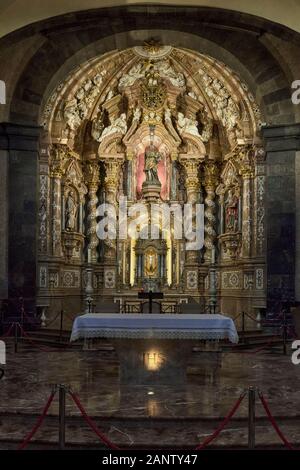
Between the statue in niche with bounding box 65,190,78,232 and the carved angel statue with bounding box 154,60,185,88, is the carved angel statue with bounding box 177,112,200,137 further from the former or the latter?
the statue in niche with bounding box 65,190,78,232

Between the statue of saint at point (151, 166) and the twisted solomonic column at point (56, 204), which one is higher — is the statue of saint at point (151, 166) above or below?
above

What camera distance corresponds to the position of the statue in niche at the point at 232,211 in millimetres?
19562

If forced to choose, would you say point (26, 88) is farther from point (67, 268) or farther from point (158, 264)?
point (158, 264)

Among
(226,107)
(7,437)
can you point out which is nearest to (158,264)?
(226,107)

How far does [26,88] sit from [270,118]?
6.52 meters

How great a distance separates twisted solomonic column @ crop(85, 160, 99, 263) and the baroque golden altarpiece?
4 centimetres

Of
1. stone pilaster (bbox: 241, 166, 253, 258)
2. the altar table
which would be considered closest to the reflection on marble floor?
the altar table

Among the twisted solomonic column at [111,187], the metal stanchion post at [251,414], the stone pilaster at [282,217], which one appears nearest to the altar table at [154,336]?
the metal stanchion post at [251,414]

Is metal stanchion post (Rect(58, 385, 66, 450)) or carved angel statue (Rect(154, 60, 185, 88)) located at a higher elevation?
carved angel statue (Rect(154, 60, 185, 88))

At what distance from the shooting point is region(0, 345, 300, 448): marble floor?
679 cm

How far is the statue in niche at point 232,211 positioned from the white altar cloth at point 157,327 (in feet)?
34.7

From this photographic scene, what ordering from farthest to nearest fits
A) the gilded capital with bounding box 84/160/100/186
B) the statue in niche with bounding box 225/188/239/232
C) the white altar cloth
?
the gilded capital with bounding box 84/160/100/186
the statue in niche with bounding box 225/188/239/232
the white altar cloth

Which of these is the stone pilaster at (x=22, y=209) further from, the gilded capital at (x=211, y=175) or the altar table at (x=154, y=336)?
the altar table at (x=154, y=336)
